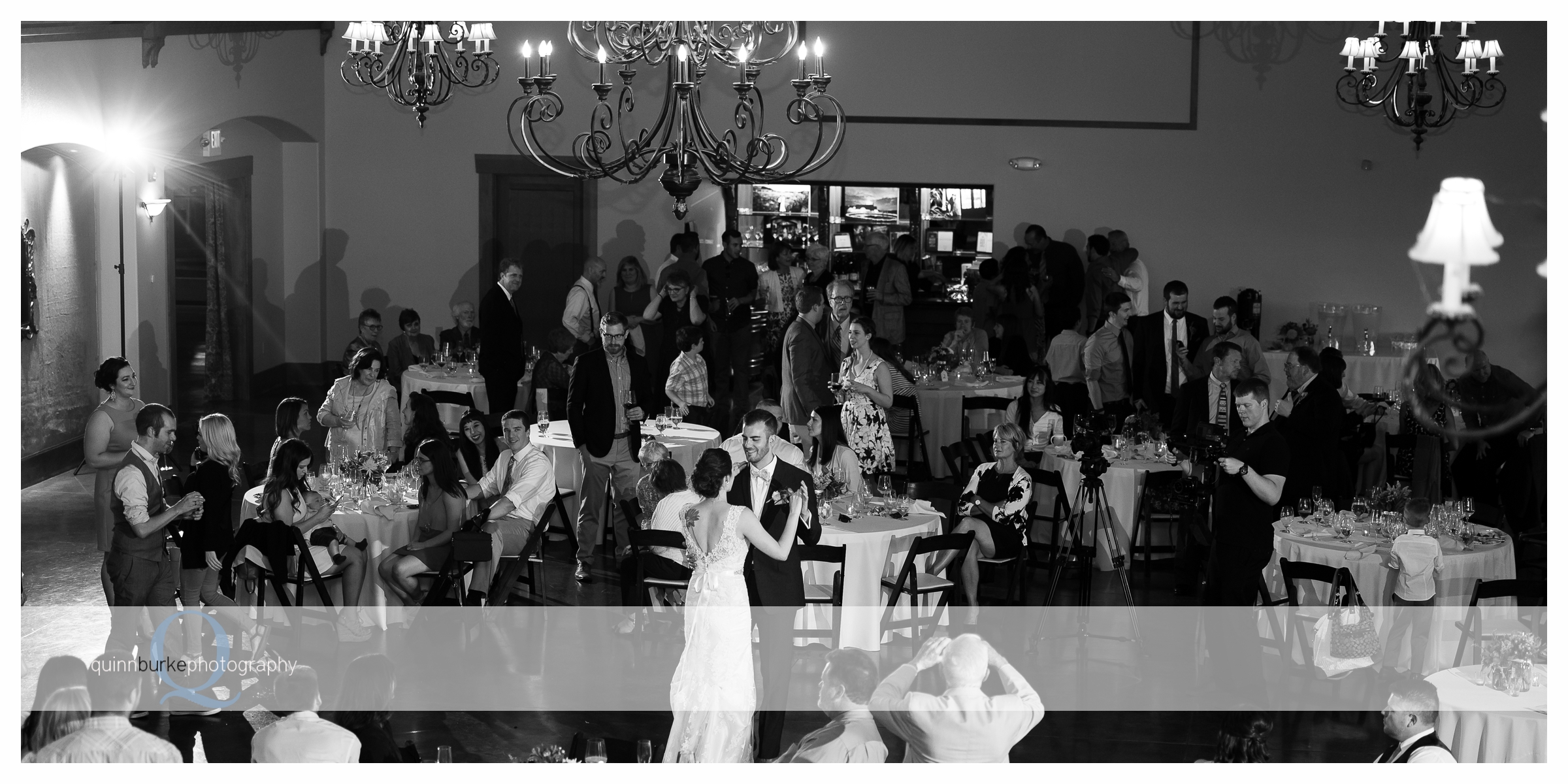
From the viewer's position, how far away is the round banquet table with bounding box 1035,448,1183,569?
842cm

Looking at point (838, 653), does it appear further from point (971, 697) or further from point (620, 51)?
point (620, 51)

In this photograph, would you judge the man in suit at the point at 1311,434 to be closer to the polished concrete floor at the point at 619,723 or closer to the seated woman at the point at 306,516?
the polished concrete floor at the point at 619,723

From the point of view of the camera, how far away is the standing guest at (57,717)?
4.21 meters

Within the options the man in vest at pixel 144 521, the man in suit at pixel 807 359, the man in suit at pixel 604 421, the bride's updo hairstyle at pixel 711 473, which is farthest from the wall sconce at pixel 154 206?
the bride's updo hairstyle at pixel 711 473

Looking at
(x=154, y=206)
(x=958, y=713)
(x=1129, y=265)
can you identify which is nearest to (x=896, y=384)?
(x=1129, y=265)

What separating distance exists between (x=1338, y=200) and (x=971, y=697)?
38.3ft

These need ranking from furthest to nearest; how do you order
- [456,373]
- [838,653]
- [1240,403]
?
[456,373] < [1240,403] < [838,653]

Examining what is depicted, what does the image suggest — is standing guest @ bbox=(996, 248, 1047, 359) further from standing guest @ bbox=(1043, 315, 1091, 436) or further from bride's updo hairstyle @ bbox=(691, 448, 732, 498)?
bride's updo hairstyle @ bbox=(691, 448, 732, 498)

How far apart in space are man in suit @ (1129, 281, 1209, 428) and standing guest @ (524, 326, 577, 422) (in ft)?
13.0

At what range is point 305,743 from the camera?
443cm

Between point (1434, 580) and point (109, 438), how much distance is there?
5.97 meters

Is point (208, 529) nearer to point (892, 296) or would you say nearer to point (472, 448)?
point (472, 448)
